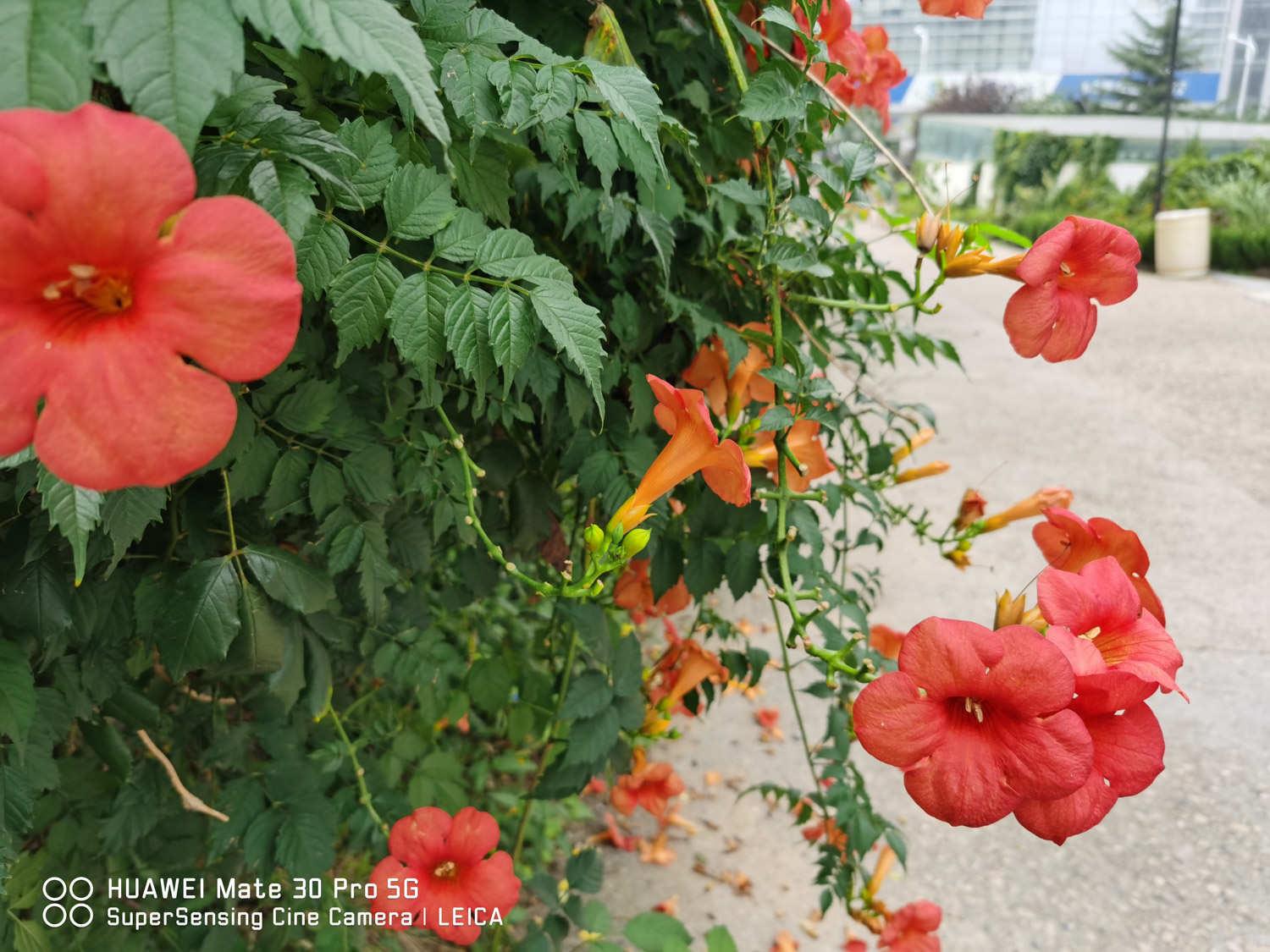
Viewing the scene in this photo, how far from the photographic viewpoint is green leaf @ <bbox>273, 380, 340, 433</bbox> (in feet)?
3.30

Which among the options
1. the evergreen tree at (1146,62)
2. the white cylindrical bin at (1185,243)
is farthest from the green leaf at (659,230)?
the evergreen tree at (1146,62)

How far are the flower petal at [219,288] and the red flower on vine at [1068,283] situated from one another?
2.48ft

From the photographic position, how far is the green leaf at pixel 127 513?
0.84 meters

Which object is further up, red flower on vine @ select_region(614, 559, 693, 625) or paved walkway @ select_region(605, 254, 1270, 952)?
red flower on vine @ select_region(614, 559, 693, 625)

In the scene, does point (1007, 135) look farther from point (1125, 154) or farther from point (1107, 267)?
point (1107, 267)

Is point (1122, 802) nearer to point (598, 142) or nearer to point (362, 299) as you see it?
point (598, 142)

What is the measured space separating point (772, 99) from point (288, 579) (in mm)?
757

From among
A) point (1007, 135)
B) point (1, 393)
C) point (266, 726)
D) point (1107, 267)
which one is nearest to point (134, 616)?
point (266, 726)

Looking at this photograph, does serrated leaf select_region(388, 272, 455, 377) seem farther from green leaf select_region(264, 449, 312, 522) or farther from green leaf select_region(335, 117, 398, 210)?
green leaf select_region(264, 449, 312, 522)

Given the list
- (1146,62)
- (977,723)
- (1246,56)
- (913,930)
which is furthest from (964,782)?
(1146,62)

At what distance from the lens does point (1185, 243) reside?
1085cm

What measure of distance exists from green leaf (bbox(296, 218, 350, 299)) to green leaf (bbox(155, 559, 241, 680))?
0.39m

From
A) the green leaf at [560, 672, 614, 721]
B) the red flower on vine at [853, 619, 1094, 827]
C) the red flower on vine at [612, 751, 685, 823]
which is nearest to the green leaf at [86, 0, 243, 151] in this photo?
the red flower on vine at [853, 619, 1094, 827]

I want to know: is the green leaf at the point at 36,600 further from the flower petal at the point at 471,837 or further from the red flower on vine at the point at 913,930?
the red flower on vine at the point at 913,930
